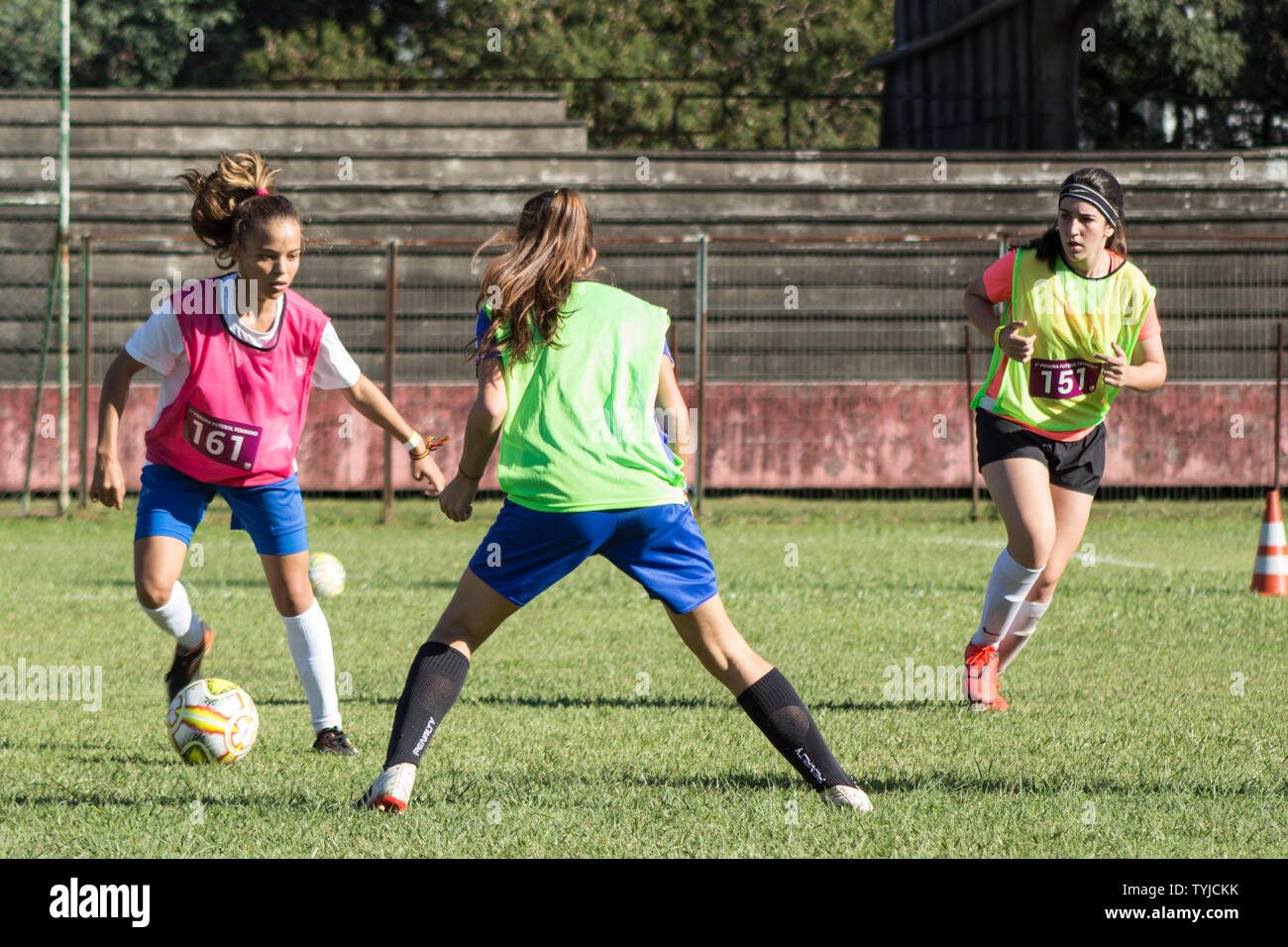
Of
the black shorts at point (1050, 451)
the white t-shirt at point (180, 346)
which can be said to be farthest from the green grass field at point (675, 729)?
the white t-shirt at point (180, 346)

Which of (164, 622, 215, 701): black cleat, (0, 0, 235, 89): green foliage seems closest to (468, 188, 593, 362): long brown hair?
(164, 622, 215, 701): black cleat

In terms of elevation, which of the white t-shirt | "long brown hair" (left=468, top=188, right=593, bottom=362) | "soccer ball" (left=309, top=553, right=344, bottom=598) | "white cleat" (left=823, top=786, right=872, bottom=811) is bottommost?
"soccer ball" (left=309, top=553, right=344, bottom=598)

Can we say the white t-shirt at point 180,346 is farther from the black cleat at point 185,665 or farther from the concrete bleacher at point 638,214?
the concrete bleacher at point 638,214

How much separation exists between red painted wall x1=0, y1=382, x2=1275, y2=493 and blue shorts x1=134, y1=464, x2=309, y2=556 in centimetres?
1148

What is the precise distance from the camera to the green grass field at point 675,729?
434 cm

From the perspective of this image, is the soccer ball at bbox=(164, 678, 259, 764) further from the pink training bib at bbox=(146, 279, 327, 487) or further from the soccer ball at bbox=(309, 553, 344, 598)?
the soccer ball at bbox=(309, 553, 344, 598)

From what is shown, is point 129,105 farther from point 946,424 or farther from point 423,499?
point 946,424

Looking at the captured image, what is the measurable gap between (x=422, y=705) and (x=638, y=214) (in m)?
15.9

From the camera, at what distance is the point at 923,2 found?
92.8ft

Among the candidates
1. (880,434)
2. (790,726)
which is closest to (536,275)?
(790,726)

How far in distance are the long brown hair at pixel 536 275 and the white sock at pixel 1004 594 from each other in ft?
9.12

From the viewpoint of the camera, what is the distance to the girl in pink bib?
537 centimetres

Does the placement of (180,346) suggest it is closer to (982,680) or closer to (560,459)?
(560,459)

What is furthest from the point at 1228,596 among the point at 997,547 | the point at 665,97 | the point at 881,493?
the point at 665,97
